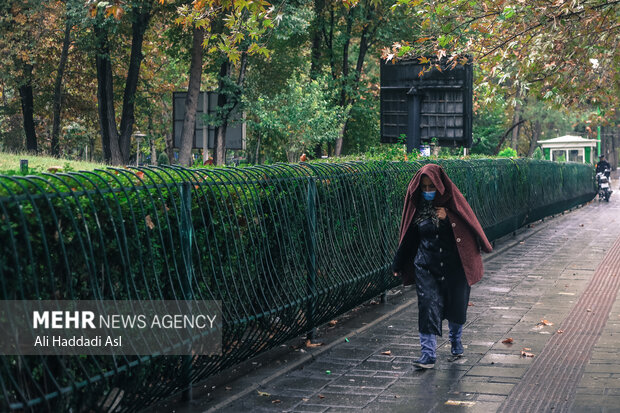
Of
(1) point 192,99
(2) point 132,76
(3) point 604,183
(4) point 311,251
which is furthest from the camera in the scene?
(3) point 604,183

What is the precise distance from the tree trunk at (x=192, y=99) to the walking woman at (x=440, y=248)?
2022 cm

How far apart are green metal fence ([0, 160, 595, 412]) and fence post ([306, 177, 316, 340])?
0.01m

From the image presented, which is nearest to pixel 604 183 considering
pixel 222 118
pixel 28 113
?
pixel 222 118

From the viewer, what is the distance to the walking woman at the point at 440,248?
7.47m

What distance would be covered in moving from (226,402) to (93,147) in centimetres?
5642

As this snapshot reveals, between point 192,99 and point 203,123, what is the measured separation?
283cm

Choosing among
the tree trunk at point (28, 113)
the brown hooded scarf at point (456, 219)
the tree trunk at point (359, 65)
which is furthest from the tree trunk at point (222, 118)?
the brown hooded scarf at point (456, 219)

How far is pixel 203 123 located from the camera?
30703 mm

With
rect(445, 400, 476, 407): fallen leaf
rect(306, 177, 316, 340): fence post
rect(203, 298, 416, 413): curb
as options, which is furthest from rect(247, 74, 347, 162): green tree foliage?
rect(445, 400, 476, 407): fallen leaf

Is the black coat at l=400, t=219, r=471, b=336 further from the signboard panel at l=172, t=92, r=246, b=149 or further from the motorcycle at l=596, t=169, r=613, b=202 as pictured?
the motorcycle at l=596, t=169, r=613, b=202

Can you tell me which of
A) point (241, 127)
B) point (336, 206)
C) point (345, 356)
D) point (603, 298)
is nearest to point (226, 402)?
point (345, 356)

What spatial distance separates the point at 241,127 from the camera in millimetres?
32031

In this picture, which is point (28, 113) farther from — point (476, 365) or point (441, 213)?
point (476, 365)

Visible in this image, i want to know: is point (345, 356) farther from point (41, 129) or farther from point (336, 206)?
point (41, 129)
